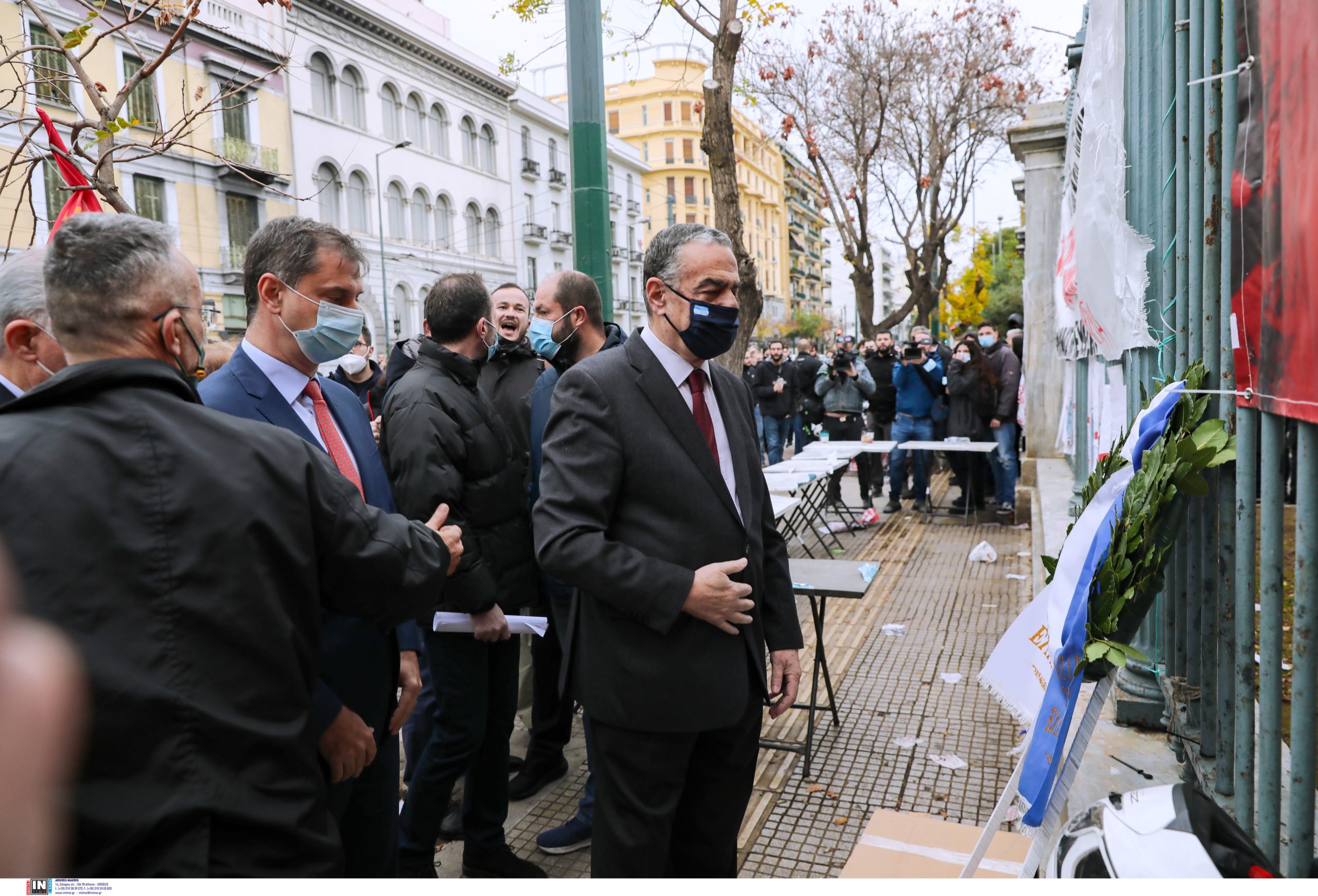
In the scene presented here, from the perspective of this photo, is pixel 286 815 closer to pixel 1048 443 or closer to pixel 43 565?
pixel 43 565

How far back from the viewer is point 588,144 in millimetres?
4965

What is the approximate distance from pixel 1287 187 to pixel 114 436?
2.26 m

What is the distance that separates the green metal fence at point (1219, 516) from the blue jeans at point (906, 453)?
754cm

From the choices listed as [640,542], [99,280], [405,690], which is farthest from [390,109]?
[99,280]

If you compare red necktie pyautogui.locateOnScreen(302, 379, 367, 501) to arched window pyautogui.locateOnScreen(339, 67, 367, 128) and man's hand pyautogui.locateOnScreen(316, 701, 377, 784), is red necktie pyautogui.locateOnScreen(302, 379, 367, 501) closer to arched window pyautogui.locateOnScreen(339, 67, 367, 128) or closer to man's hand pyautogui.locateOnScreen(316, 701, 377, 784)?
man's hand pyautogui.locateOnScreen(316, 701, 377, 784)

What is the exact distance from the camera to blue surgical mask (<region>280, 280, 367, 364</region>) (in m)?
2.47

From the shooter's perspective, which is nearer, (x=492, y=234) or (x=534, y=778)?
(x=534, y=778)

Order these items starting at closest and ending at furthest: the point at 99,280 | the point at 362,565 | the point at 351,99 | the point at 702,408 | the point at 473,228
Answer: the point at 99,280 → the point at 362,565 → the point at 702,408 → the point at 351,99 → the point at 473,228

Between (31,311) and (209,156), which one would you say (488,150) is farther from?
(31,311)

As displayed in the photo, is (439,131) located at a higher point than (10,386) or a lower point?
higher

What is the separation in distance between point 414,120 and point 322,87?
16.7 feet

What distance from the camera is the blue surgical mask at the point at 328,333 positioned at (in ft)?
8.09

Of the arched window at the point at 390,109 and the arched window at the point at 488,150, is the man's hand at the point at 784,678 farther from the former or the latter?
the arched window at the point at 488,150

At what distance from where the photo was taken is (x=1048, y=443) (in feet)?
34.8
